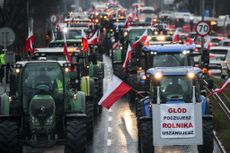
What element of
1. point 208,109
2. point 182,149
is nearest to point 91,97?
point 182,149

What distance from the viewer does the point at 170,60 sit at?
25.7 meters

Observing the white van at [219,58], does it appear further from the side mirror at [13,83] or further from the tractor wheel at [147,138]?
the tractor wheel at [147,138]

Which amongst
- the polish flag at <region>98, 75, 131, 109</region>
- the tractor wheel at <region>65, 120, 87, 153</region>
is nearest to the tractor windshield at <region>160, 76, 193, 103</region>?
the polish flag at <region>98, 75, 131, 109</region>

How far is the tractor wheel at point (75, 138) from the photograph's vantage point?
18484 millimetres

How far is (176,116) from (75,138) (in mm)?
2330

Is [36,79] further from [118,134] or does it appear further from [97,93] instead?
[97,93]

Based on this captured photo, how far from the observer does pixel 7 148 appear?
60.4 ft

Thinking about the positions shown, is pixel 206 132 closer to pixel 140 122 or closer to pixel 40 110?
pixel 140 122

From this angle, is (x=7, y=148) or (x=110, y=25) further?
(x=110, y=25)

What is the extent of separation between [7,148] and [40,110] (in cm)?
112

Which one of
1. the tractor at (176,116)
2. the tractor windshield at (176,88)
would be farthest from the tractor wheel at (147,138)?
the tractor windshield at (176,88)

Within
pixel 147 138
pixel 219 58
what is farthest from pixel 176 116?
pixel 219 58

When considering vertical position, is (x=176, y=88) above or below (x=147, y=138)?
above

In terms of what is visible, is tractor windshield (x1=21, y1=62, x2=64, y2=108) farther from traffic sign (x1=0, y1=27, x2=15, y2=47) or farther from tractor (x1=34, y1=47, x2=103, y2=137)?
traffic sign (x1=0, y1=27, x2=15, y2=47)
